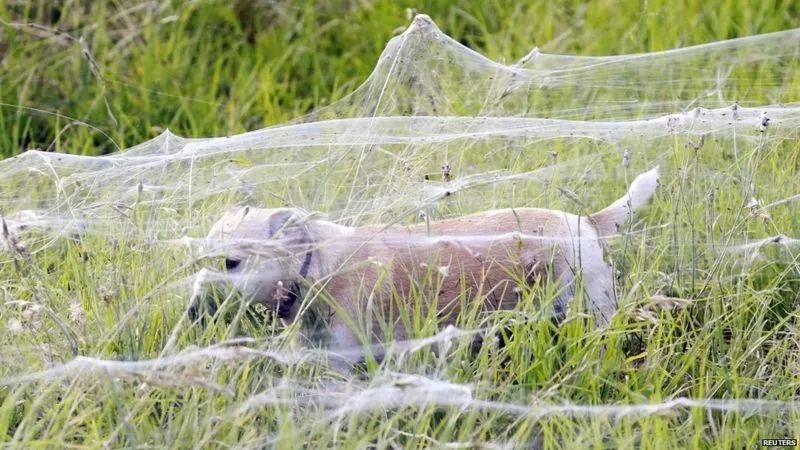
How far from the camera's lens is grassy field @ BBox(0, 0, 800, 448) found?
274 centimetres

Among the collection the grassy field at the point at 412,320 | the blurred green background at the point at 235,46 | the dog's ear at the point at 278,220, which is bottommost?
the grassy field at the point at 412,320

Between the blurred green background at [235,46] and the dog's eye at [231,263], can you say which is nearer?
the dog's eye at [231,263]

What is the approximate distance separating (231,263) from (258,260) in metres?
0.09

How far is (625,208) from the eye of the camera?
11.6ft

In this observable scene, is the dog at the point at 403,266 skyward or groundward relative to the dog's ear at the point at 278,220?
groundward

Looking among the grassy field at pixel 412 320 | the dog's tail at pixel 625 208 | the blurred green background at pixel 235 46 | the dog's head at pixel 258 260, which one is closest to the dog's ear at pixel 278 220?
the dog's head at pixel 258 260

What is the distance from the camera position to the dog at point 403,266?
319 centimetres

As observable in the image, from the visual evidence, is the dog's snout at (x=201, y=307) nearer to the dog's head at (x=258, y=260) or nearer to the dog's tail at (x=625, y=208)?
the dog's head at (x=258, y=260)

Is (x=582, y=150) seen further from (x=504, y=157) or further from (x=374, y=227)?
(x=374, y=227)

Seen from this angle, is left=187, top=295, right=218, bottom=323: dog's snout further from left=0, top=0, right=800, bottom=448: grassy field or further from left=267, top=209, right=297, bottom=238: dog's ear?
left=267, top=209, right=297, bottom=238: dog's ear

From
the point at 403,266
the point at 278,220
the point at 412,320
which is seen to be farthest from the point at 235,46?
the point at 412,320

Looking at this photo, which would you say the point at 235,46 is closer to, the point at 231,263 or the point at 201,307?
the point at 231,263

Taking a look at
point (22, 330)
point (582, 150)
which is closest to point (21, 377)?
point (22, 330)

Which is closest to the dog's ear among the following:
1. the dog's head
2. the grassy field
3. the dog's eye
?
the dog's head
